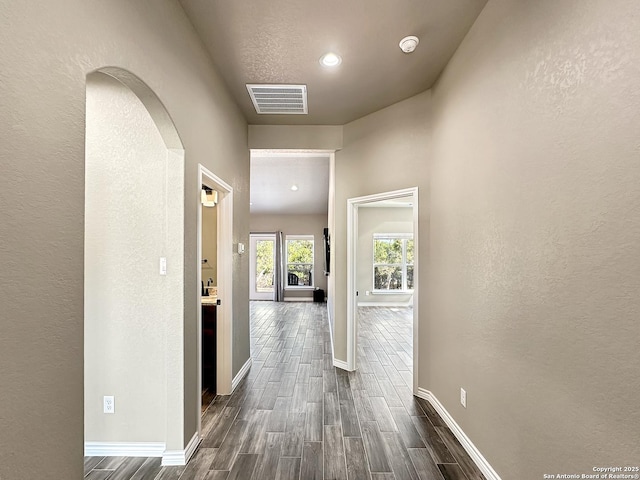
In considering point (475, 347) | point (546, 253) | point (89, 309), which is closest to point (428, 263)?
point (475, 347)

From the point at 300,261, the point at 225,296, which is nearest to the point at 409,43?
the point at 225,296

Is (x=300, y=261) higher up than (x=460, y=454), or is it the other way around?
(x=300, y=261)

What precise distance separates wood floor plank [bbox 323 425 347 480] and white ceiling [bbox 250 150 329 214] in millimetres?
5228

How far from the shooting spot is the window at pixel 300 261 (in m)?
9.90

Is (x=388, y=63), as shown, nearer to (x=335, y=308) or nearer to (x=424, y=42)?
(x=424, y=42)

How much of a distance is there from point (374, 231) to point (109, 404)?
23.6ft

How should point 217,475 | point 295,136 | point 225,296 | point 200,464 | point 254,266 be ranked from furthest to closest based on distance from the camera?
1. point 254,266
2. point 295,136
3. point 225,296
4. point 200,464
5. point 217,475

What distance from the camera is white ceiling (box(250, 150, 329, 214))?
22.8ft

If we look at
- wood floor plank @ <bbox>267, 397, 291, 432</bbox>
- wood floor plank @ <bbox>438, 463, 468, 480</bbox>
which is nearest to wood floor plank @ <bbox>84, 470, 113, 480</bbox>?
wood floor plank @ <bbox>267, 397, 291, 432</bbox>

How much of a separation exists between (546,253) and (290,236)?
8.79m

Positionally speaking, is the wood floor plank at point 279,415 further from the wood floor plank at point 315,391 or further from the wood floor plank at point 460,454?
the wood floor plank at point 460,454

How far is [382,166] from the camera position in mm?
3482

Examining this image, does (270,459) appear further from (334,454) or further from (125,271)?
(125,271)

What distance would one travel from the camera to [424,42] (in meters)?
2.34
